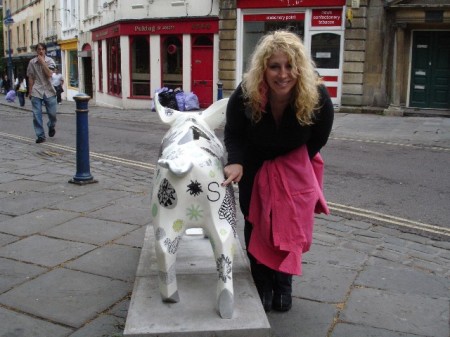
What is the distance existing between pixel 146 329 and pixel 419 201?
4.49 m

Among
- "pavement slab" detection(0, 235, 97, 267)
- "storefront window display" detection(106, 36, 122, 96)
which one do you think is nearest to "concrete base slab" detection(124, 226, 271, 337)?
"pavement slab" detection(0, 235, 97, 267)

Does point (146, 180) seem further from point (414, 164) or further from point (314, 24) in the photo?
point (314, 24)

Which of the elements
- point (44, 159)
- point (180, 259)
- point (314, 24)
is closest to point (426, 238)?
point (180, 259)

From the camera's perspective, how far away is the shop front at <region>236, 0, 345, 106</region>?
17594 mm

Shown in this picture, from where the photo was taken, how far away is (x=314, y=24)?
58.7 feet

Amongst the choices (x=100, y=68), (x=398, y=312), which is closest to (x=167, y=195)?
(x=398, y=312)

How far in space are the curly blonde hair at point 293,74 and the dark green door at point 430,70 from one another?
606 inches

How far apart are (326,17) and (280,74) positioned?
15.8 m

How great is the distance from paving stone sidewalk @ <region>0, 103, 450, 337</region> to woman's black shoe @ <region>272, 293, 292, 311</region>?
0.15 feet

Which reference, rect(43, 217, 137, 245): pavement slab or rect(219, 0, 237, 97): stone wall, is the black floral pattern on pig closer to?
rect(43, 217, 137, 245): pavement slab

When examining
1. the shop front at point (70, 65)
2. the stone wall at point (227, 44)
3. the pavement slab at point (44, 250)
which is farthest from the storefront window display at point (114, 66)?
the pavement slab at point (44, 250)

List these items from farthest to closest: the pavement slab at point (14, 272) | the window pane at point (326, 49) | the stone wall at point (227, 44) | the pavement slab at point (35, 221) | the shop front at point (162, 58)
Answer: the shop front at point (162, 58), the stone wall at point (227, 44), the window pane at point (326, 49), the pavement slab at point (35, 221), the pavement slab at point (14, 272)

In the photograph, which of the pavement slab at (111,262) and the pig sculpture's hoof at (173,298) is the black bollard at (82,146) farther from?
the pig sculpture's hoof at (173,298)

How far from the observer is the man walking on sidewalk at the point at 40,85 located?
1041cm
